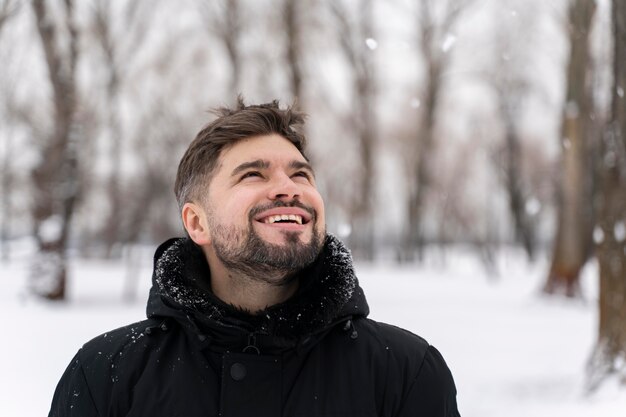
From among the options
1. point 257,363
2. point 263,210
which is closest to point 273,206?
point 263,210

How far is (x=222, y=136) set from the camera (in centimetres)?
214

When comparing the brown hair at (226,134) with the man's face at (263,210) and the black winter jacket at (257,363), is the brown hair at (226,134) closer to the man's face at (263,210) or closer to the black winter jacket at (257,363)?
the man's face at (263,210)

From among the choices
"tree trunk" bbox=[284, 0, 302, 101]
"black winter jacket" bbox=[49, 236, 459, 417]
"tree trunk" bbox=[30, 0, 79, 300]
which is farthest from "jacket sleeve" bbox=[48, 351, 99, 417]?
"tree trunk" bbox=[284, 0, 302, 101]

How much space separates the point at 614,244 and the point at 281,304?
4688mm

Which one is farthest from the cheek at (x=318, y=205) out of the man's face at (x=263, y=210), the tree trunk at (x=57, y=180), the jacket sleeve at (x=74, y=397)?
the tree trunk at (x=57, y=180)

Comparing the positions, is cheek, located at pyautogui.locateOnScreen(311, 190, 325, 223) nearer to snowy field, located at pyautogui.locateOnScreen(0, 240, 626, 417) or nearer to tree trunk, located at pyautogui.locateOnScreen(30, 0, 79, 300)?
snowy field, located at pyautogui.locateOnScreen(0, 240, 626, 417)

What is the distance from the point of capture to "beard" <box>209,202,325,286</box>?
1960 millimetres

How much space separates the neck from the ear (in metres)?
0.08

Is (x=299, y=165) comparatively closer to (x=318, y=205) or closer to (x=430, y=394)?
(x=318, y=205)

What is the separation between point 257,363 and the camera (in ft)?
6.07

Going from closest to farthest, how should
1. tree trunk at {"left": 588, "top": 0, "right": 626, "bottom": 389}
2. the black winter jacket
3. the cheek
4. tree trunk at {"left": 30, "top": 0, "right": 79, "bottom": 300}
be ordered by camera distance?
the black winter jacket
the cheek
tree trunk at {"left": 588, "top": 0, "right": 626, "bottom": 389}
tree trunk at {"left": 30, "top": 0, "right": 79, "bottom": 300}

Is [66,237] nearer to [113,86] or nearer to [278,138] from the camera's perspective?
[113,86]

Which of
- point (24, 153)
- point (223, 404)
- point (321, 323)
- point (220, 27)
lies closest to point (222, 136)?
point (321, 323)

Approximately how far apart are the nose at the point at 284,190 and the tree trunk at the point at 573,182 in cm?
1143
